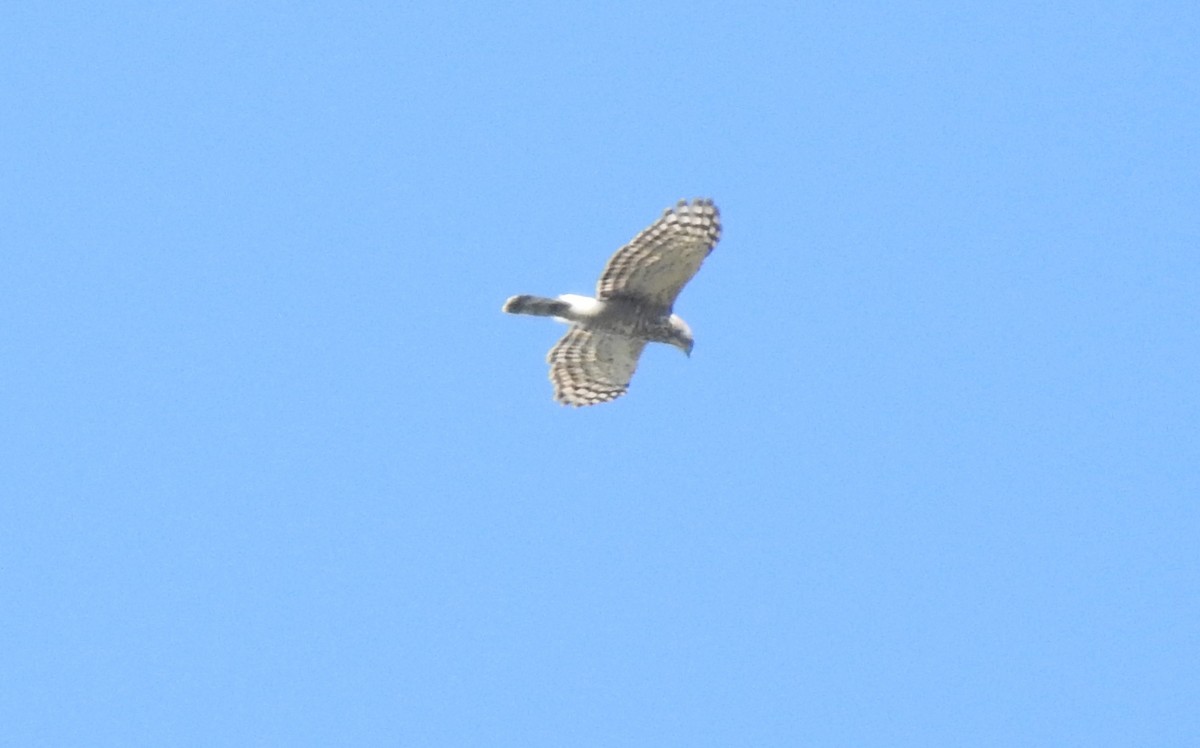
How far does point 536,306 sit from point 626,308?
1.08 metres

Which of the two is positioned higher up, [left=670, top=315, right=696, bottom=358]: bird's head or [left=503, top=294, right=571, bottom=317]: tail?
[left=670, top=315, right=696, bottom=358]: bird's head

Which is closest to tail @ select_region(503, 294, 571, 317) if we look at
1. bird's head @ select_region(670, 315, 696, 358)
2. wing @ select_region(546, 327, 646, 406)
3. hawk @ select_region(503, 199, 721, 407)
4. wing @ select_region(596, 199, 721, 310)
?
hawk @ select_region(503, 199, 721, 407)

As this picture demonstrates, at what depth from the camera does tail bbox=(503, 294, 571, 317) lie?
24875 mm

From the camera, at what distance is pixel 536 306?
2500 cm

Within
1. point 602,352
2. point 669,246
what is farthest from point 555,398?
point 669,246

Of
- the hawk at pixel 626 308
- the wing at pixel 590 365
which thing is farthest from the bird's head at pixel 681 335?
the wing at pixel 590 365

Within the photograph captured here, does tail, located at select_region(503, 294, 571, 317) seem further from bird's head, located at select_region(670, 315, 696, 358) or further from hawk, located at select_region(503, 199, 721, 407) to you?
bird's head, located at select_region(670, 315, 696, 358)

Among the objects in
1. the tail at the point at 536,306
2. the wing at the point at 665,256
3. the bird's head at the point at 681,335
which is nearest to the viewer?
the wing at the point at 665,256

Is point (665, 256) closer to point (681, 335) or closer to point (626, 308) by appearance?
point (626, 308)

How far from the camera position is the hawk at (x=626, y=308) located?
24344 millimetres

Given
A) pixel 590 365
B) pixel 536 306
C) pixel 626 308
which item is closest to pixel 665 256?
pixel 626 308

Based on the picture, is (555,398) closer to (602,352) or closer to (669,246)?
(602,352)

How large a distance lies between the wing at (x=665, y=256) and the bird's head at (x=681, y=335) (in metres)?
0.21

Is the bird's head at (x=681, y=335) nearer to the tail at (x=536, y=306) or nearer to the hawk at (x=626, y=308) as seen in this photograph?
the hawk at (x=626, y=308)
